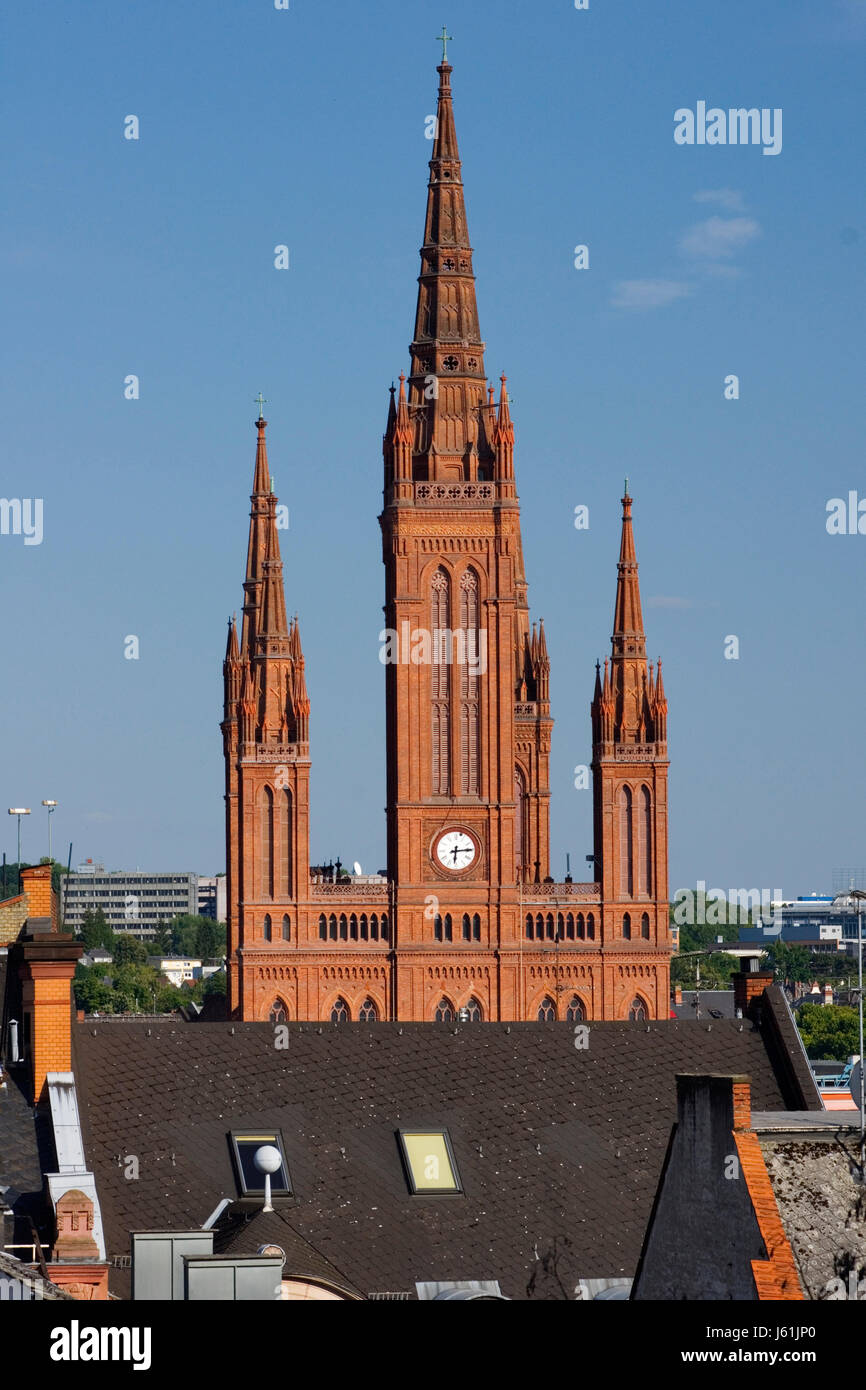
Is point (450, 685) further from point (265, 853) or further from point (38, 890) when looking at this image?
point (38, 890)

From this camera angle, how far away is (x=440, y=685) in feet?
470

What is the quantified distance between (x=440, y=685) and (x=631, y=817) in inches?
457

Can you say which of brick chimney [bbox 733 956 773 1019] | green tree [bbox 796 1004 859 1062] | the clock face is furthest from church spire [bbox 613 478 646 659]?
brick chimney [bbox 733 956 773 1019]

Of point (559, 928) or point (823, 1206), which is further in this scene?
point (559, 928)

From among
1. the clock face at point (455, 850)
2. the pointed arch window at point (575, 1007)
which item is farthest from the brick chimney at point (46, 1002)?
the clock face at point (455, 850)

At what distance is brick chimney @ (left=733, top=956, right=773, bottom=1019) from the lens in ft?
139

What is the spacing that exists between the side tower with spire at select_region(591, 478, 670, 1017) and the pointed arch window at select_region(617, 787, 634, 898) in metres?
0.05

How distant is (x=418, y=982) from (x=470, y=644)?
17.0m

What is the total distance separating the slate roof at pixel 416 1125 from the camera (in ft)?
118

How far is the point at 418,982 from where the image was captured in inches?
5541

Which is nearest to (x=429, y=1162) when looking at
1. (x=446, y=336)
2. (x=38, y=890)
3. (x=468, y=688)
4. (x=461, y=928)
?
(x=38, y=890)

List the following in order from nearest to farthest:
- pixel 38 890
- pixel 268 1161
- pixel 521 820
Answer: pixel 268 1161
pixel 38 890
pixel 521 820

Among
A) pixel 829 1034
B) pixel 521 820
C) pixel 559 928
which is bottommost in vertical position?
pixel 829 1034
